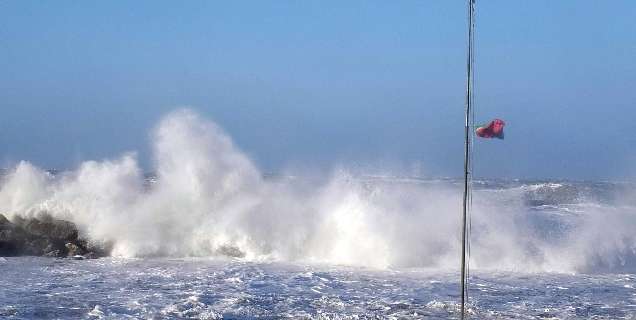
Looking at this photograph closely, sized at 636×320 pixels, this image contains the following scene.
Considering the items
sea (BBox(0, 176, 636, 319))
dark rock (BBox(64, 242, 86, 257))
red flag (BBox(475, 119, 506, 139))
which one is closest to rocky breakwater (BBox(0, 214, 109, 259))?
dark rock (BBox(64, 242, 86, 257))

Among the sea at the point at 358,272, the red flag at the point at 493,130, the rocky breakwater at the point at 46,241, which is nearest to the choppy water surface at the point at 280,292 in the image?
the sea at the point at 358,272

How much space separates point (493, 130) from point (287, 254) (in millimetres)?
12379

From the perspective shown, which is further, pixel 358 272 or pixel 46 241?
pixel 46 241

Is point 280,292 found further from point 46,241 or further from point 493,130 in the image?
point 46,241

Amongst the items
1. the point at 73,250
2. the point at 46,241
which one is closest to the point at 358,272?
the point at 73,250

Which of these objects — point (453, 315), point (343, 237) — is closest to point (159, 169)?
point (343, 237)

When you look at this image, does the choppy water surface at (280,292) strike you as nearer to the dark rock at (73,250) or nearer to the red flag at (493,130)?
the dark rock at (73,250)

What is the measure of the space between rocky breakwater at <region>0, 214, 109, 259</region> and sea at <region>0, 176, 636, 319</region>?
0.80 meters

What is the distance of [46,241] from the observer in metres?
19.8

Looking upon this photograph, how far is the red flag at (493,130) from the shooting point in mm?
8562

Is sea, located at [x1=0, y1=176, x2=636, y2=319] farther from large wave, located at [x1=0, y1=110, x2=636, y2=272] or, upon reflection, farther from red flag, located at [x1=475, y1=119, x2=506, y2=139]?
red flag, located at [x1=475, y1=119, x2=506, y2=139]

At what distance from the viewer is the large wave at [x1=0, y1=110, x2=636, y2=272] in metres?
19.8

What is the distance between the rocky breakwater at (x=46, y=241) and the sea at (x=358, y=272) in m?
0.80

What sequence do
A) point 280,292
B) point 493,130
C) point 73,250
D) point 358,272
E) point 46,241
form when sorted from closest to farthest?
point 493,130, point 280,292, point 358,272, point 73,250, point 46,241
